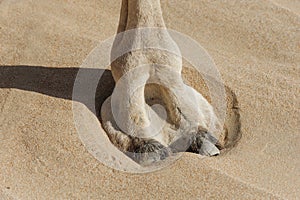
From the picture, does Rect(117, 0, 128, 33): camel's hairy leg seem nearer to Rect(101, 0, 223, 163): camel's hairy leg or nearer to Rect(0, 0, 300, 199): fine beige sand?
Rect(101, 0, 223, 163): camel's hairy leg

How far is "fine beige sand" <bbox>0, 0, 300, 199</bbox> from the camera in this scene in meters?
2.73

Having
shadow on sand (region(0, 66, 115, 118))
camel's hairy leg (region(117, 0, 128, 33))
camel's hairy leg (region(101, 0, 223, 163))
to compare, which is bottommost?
shadow on sand (region(0, 66, 115, 118))

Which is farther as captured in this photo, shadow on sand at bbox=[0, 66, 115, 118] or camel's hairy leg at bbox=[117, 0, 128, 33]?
shadow on sand at bbox=[0, 66, 115, 118]

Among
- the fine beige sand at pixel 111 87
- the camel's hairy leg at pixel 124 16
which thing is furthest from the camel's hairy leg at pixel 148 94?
the fine beige sand at pixel 111 87

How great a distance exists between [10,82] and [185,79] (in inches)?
42.1

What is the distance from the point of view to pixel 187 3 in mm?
4289

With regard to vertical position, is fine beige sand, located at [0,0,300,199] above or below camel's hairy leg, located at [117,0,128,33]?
below

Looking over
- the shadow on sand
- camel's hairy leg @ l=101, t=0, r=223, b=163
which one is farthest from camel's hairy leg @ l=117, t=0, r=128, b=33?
the shadow on sand

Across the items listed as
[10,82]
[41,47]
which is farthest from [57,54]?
[10,82]

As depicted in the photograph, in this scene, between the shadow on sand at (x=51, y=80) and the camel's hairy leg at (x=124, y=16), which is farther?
the shadow on sand at (x=51, y=80)

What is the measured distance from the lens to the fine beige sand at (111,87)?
→ 2.73 m

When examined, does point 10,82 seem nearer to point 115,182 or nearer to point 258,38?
point 115,182

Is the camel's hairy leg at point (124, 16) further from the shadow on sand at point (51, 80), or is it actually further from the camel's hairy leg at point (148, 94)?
the shadow on sand at point (51, 80)

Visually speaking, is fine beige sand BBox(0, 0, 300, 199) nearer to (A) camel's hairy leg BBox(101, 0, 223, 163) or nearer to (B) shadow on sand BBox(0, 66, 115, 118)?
(B) shadow on sand BBox(0, 66, 115, 118)
